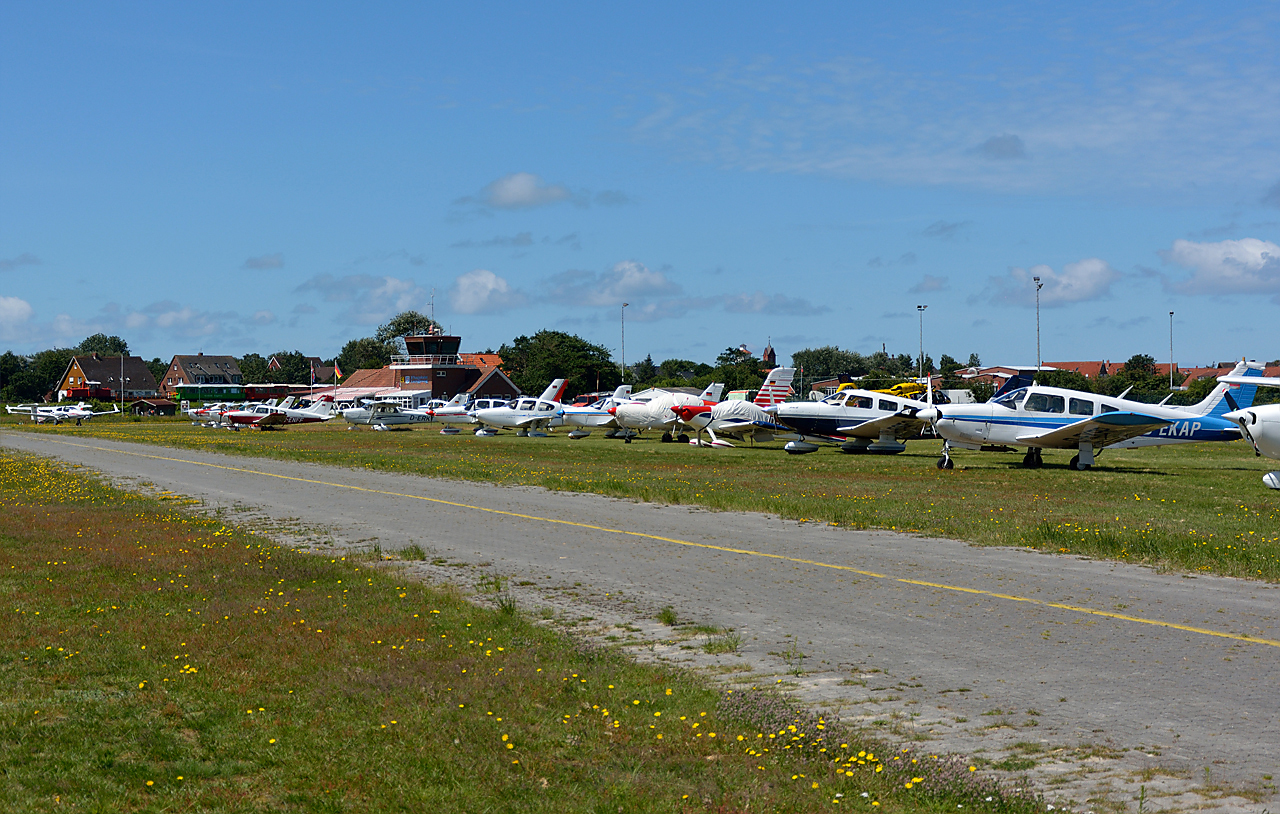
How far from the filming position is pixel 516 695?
6793 millimetres

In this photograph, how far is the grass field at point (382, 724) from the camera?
5152mm

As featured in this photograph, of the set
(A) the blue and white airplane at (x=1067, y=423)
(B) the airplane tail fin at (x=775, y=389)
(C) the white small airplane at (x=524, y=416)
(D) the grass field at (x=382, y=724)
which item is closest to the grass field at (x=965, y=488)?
(A) the blue and white airplane at (x=1067, y=423)

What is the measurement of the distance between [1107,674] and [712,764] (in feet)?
12.2

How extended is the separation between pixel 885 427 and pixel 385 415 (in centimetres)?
4017

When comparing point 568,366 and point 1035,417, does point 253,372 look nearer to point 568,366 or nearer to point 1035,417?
point 568,366

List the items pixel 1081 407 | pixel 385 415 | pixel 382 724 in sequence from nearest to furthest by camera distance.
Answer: pixel 382 724 < pixel 1081 407 < pixel 385 415

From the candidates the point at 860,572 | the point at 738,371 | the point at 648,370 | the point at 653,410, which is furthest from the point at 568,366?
the point at 860,572

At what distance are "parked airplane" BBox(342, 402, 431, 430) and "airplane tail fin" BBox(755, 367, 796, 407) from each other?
3091 cm

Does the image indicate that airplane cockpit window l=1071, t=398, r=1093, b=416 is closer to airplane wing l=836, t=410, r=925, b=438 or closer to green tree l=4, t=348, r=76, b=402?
airplane wing l=836, t=410, r=925, b=438

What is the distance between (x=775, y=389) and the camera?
45312 mm

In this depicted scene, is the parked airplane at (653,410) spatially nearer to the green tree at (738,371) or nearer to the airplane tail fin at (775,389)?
the airplane tail fin at (775,389)

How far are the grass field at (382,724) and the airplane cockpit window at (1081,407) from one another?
2391cm

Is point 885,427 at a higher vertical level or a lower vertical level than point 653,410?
lower

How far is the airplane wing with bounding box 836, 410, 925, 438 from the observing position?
37.1 meters
